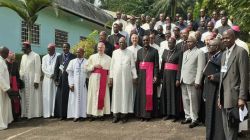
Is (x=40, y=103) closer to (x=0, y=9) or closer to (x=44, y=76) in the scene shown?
(x=44, y=76)

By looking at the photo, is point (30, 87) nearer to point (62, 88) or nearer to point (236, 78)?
point (62, 88)

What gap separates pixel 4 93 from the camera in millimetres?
10281

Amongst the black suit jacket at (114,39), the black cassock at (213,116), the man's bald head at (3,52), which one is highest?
the black suit jacket at (114,39)

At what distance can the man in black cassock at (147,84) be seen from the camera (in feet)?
33.1

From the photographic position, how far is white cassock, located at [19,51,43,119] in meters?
11.3

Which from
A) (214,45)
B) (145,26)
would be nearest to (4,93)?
(214,45)

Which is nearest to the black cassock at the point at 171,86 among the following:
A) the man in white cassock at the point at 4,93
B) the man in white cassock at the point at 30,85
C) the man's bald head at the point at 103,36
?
the man's bald head at the point at 103,36

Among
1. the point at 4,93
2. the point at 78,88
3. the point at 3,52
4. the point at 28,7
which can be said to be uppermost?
the point at 28,7

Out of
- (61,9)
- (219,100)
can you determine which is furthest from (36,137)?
(61,9)

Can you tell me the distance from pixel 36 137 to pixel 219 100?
14.2 ft

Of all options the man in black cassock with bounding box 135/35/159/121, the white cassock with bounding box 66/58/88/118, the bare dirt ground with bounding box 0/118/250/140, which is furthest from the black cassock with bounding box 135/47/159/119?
the white cassock with bounding box 66/58/88/118

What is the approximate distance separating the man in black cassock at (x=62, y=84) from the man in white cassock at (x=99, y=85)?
81 cm

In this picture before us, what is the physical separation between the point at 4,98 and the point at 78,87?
189 cm

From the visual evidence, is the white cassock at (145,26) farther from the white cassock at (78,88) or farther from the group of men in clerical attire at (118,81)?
the white cassock at (78,88)
